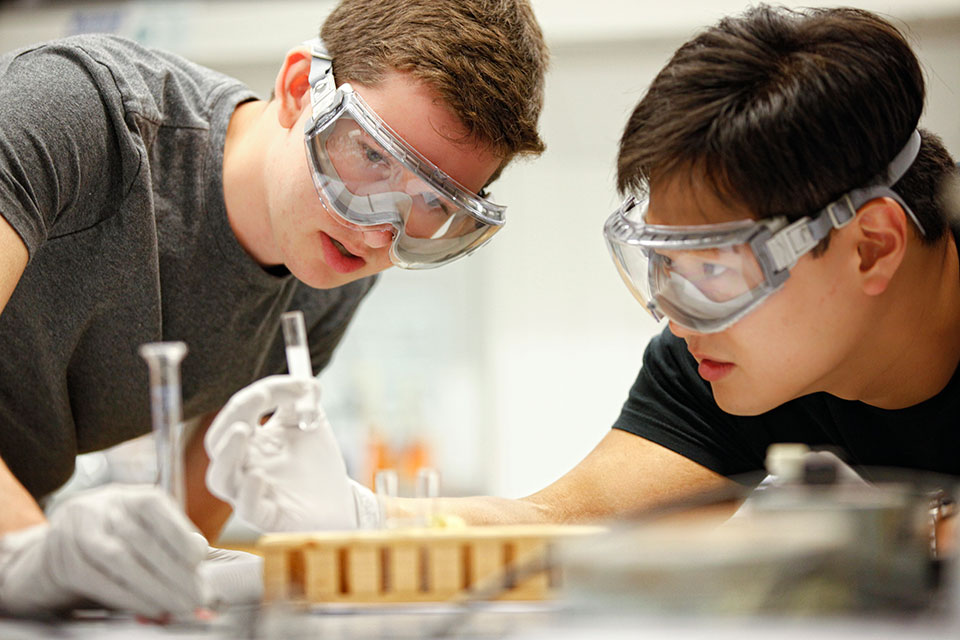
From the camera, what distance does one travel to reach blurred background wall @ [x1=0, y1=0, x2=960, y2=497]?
3.16 metres

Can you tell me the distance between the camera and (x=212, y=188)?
1566 mm

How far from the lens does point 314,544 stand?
770 mm

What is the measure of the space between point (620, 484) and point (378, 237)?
0.55 m

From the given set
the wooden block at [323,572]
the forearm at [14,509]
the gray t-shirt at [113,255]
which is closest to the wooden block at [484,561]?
the wooden block at [323,572]

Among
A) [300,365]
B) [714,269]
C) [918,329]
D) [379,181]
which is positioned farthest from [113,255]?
[918,329]

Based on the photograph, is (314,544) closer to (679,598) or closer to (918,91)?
(679,598)

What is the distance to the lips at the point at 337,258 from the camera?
147 cm

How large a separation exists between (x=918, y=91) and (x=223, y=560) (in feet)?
3.43

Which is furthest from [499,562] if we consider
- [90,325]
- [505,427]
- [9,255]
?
[505,427]

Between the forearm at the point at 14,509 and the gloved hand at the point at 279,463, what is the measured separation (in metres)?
0.17

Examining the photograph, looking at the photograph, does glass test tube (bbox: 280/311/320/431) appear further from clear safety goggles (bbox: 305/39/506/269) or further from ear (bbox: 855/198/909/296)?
ear (bbox: 855/198/909/296)

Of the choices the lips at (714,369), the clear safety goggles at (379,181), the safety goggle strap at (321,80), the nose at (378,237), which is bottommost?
the lips at (714,369)

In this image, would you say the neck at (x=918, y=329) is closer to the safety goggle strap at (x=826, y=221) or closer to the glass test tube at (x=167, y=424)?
the safety goggle strap at (x=826, y=221)

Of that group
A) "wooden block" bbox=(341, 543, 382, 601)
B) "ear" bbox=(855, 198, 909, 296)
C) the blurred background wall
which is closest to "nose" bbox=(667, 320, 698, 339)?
"ear" bbox=(855, 198, 909, 296)
